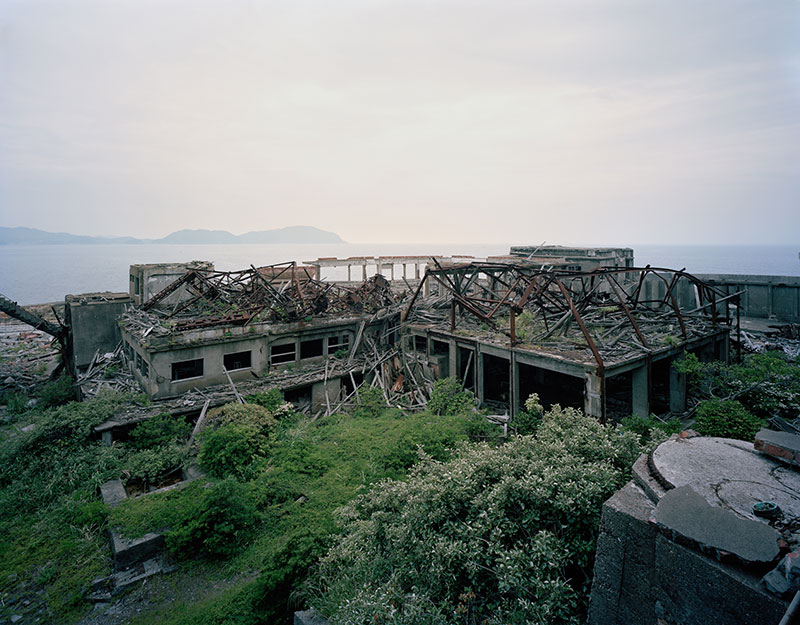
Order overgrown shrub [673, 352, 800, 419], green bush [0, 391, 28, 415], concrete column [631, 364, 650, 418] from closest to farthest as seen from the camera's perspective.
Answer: overgrown shrub [673, 352, 800, 419] < concrete column [631, 364, 650, 418] < green bush [0, 391, 28, 415]

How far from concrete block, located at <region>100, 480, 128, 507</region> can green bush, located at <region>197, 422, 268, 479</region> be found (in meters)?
2.09

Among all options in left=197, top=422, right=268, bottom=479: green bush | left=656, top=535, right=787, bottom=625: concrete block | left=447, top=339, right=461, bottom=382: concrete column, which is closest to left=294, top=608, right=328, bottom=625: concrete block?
left=656, top=535, right=787, bottom=625: concrete block

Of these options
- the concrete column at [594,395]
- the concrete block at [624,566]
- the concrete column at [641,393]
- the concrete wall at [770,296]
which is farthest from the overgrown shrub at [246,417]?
the concrete wall at [770,296]

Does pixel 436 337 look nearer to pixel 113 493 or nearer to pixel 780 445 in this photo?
pixel 113 493

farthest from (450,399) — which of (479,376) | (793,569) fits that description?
(793,569)

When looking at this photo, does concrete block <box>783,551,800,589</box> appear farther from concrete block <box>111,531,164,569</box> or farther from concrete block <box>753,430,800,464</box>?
concrete block <box>111,531,164,569</box>

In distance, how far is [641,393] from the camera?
13508mm

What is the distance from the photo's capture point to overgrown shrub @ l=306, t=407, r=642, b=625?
4820mm

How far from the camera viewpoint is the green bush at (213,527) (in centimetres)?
966

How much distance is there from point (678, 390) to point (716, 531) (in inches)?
504

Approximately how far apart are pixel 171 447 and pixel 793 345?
29074 mm

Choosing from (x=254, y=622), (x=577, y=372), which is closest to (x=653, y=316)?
(x=577, y=372)

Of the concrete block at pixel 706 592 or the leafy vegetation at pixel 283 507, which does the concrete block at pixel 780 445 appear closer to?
the concrete block at pixel 706 592

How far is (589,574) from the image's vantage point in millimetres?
5078
